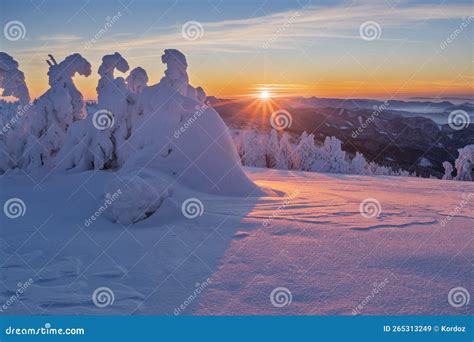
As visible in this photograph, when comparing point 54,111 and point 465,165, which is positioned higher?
point 465,165

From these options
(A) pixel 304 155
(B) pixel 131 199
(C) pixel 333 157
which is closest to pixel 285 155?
(A) pixel 304 155

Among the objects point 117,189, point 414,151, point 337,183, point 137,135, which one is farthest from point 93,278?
point 414,151

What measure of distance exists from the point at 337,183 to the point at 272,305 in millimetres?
9183

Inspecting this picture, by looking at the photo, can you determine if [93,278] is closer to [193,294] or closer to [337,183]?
[193,294]

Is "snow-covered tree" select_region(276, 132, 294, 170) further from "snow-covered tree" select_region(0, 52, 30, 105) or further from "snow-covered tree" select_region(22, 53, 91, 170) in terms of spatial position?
"snow-covered tree" select_region(0, 52, 30, 105)

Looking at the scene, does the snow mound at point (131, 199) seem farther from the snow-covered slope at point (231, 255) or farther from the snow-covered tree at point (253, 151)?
the snow-covered tree at point (253, 151)

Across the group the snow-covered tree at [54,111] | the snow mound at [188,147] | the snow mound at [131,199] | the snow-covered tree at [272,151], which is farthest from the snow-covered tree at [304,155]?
the snow mound at [131,199]

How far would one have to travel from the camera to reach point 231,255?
17.7 ft

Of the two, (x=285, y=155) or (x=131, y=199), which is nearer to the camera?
(x=131, y=199)

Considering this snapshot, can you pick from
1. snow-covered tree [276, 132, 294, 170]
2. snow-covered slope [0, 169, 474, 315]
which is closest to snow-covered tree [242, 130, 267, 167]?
snow-covered tree [276, 132, 294, 170]

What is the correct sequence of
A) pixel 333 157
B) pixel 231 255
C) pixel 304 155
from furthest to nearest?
pixel 304 155
pixel 333 157
pixel 231 255

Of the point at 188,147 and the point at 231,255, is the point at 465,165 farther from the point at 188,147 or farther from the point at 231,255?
the point at 231,255

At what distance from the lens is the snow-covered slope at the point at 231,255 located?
4211mm

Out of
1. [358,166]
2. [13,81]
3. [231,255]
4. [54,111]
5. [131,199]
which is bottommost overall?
[231,255]
